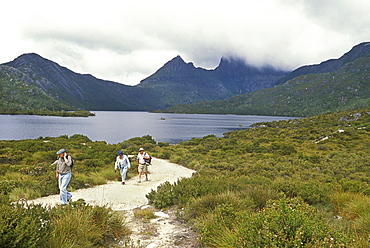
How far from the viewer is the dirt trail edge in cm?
536

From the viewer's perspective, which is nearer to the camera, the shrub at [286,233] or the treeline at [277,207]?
the shrub at [286,233]

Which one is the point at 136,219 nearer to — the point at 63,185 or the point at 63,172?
the point at 63,185

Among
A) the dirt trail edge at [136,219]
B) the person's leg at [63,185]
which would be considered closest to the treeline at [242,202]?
the dirt trail edge at [136,219]

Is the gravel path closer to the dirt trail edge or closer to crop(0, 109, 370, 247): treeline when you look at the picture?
the dirt trail edge

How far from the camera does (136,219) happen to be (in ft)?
23.5

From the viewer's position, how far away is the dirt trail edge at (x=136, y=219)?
5363 mm

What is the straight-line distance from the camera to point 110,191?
38.3 ft

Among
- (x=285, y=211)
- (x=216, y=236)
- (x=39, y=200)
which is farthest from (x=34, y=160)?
(x=285, y=211)

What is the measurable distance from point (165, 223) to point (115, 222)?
1.64 metres

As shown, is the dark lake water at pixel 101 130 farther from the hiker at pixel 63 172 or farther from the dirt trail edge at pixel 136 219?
the hiker at pixel 63 172

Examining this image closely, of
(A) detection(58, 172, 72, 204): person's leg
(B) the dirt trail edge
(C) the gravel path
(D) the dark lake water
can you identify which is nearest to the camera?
(B) the dirt trail edge

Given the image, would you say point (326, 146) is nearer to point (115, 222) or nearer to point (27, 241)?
point (115, 222)

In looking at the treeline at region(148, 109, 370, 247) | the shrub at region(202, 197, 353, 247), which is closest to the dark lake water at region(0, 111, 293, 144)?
the treeline at region(148, 109, 370, 247)

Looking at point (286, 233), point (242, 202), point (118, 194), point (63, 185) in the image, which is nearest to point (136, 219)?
point (242, 202)
